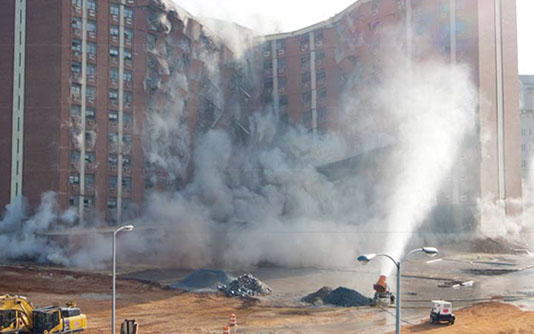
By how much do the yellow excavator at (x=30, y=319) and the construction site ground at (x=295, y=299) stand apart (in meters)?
2.09

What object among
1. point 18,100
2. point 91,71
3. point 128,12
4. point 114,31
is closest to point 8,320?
point 18,100

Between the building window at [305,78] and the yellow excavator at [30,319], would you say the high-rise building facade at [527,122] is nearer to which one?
the building window at [305,78]

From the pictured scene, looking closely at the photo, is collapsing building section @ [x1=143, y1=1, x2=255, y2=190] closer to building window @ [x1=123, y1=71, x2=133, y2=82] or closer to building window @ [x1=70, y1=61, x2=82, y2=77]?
building window @ [x1=123, y1=71, x2=133, y2=82]

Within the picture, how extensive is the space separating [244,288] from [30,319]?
17.8 metres

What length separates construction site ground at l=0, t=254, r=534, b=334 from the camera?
116 feet

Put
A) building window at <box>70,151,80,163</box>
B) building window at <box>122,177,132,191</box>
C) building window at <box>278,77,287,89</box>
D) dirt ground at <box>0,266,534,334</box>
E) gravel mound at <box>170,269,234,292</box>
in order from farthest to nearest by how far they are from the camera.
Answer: building window at <box>278,77,287,89</box>, building window at <box>122,177,132,191</box>, building window at <box>70,151,80,163</box>, gravel mound at <box>170,269,234,292</box>, dirt ground at <box>0,266,534,334</box>

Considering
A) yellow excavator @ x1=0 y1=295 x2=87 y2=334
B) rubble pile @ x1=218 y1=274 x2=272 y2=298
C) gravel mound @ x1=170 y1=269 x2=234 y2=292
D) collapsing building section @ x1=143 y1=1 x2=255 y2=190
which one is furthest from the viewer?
collapsing building section @ x1=143 y1=1 x2=255 y2=190

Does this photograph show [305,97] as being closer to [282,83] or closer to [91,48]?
[282,83]

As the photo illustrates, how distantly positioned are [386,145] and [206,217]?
69.2 ft

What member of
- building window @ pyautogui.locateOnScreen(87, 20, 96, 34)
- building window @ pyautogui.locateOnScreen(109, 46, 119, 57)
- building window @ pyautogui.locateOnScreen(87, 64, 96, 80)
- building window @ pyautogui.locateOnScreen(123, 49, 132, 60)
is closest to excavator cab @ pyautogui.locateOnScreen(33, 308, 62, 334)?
building window @ pyautogui.locateOnScreen(87, 64, 96, 80)

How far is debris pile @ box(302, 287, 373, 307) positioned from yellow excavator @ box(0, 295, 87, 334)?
673 inches

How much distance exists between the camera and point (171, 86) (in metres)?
69.8

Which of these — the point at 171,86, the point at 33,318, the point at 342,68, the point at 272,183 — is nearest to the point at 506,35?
the point at 342,68

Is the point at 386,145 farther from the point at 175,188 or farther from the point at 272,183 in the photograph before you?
the point at 175,188
